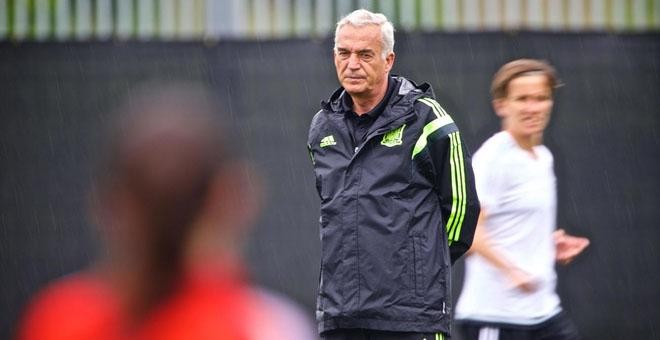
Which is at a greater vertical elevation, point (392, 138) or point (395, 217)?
point (392, 138)

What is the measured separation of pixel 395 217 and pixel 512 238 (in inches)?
34.0

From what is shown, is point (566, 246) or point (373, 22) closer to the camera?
point (373, 22)

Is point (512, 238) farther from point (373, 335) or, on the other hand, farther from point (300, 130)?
point (300, 130)

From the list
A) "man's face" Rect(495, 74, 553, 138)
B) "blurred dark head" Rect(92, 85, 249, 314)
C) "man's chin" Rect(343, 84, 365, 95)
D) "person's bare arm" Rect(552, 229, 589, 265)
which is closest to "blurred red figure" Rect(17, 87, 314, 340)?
"blurred dark head" Rect(92, 85, 249, 314)

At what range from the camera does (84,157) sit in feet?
27.2

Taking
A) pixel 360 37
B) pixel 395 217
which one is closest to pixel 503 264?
pixel 395 217

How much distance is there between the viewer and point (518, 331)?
5836 millimetres

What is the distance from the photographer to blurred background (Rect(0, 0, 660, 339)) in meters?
8.19

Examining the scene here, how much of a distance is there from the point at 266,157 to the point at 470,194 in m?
2.97

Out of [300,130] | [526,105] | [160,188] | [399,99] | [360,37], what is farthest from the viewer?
[300,130]

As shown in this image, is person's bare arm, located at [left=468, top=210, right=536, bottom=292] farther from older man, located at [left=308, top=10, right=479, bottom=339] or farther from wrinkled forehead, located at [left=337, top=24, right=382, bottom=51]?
wrinkled forehead, located at [left=337, top=24, right=382, bottom=51]

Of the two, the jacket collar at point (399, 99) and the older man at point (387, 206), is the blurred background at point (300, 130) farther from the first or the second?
the older man at point (387, 206)

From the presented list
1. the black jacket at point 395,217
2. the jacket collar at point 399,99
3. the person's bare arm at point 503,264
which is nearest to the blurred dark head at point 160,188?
the black jacket at point 395,217

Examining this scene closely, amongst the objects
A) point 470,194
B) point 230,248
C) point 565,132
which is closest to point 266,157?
point 565,132
